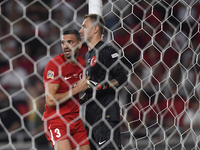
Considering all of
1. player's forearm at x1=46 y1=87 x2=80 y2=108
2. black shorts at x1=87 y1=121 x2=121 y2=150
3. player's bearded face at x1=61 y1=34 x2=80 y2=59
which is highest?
player's bearded face at x1=61 y1=34 x2=80 y2=59

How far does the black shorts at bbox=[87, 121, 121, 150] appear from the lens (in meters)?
0.90

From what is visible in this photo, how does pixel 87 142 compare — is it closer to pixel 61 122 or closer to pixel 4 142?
pixel 61 122

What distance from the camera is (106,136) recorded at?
0.91 meters

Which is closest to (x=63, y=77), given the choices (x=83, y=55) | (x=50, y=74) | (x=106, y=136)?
(x=50, y=74)

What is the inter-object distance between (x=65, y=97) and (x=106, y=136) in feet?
0.71

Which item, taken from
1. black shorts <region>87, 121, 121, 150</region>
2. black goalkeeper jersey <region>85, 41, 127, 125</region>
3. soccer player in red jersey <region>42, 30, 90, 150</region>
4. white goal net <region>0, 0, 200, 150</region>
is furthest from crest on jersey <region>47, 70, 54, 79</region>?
white goal net <region>0, 0, 200, 150</region>

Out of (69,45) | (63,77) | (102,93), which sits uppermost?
(69,45)

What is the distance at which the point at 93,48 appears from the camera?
3.04 feet

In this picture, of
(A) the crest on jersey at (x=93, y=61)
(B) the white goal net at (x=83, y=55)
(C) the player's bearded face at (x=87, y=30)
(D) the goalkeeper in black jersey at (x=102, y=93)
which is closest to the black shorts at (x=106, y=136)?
(D) the goalkeeper in black jersey at (x=102, y=93)

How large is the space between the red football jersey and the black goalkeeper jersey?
0.05m

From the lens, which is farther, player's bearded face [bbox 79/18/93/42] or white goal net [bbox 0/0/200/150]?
white goal net [bbox 0/0/200/150]

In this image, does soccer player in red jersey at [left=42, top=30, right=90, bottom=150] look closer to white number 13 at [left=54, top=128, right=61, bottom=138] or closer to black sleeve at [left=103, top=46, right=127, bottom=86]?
white number 13 at [left=54, top=128, right=61, bottom=138]

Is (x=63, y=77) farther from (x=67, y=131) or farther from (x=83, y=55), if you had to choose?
(x=83, y=55)

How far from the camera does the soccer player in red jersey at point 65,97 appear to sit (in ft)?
2.84
